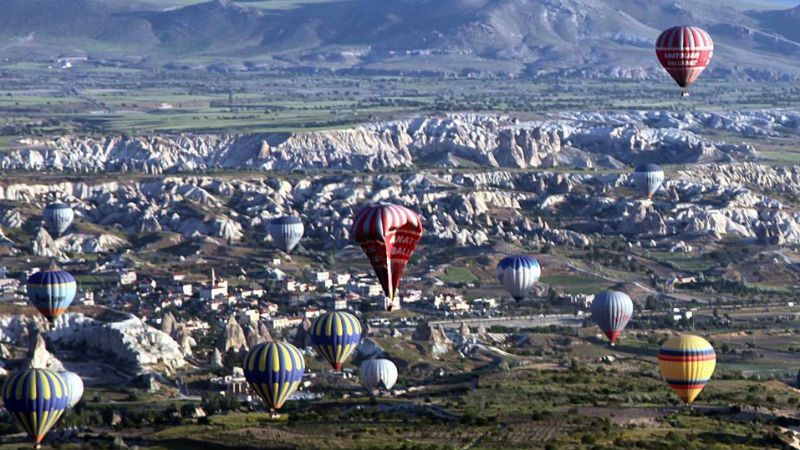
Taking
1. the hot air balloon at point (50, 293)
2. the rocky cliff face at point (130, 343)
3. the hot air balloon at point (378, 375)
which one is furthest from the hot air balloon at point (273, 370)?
the hot air balloon at point (50, 293)

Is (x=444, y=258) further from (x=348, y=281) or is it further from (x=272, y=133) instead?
(x=272, y=133)

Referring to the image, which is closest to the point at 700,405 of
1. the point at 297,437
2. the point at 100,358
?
the point at 297,437

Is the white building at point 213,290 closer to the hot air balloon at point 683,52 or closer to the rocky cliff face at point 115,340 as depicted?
the rocky cliff face at point 115,340

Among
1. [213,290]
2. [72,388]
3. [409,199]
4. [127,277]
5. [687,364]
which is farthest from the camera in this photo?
[409,199]

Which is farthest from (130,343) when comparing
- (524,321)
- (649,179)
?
(649,179)

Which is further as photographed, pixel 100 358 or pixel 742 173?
pixel 742 173

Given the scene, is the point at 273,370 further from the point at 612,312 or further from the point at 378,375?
the point at 612,312
